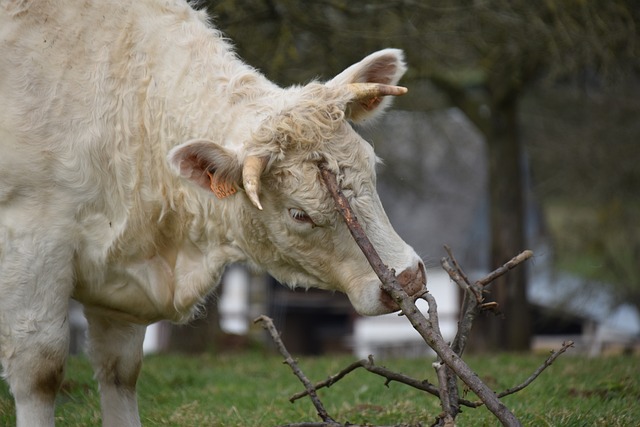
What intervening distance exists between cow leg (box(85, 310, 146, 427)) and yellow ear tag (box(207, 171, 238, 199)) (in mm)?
1157

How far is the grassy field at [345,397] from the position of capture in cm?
529

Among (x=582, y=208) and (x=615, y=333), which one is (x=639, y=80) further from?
(x=615, y=333)

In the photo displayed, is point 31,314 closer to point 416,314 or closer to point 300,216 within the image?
point 300,216

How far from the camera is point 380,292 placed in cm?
435

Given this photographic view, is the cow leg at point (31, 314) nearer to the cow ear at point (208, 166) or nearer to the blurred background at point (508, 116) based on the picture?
the cow ear at point (208, 166)

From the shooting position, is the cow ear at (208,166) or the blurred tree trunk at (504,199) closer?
the cow ear at (208,166)

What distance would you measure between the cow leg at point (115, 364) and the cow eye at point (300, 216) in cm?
127

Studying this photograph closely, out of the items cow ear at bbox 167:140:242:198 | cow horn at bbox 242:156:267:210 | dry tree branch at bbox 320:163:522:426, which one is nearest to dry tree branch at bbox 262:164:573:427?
dry tree branch at bbox 320:163:522:426

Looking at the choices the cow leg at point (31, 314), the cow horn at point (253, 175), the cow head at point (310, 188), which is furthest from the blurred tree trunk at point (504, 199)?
the cow leg at point (31, 314)

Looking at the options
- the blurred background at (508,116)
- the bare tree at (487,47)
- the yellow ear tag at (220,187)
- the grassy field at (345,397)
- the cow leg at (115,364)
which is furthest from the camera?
the blurred background at (508,116)

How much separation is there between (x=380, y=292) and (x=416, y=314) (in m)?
0.39

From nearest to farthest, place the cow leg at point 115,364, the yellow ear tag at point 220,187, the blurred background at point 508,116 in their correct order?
the yellow ear tag at point 220,187 < the cow leg at point 115,364 < the blurred background at point 508,116

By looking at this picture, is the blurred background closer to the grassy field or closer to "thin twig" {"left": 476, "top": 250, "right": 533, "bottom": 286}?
"thin twig" {"left": 476, "top": 250, "right": 533, "bottom": 286}

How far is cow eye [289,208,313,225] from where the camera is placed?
14.4 ft
